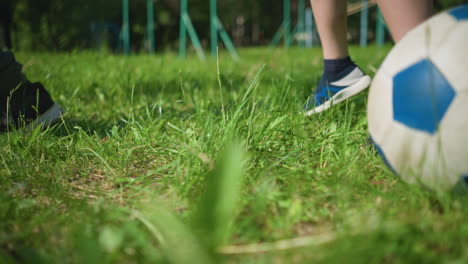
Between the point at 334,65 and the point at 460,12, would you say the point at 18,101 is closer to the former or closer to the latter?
the point at 334,65

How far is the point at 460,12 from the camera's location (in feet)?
3.27

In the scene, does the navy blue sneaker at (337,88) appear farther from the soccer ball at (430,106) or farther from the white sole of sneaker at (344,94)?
the soccer ball at (430,106)

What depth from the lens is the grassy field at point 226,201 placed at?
71cm

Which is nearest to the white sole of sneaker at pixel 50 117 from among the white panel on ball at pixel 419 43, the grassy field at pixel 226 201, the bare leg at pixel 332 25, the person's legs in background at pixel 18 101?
the person's legs in background at pixel 18 101

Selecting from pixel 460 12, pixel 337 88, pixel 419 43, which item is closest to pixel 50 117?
pixel 337 88

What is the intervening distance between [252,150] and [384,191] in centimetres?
46

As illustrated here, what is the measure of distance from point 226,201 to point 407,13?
1252 millimetres

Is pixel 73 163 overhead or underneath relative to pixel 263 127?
underneath

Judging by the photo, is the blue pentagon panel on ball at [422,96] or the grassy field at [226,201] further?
the blue pentagon panel on ball at [422,96]

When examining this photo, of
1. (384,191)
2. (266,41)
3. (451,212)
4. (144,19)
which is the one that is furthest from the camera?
(266,41)

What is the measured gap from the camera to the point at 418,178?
95 cm

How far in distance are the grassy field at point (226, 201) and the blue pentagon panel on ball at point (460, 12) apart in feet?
1.49

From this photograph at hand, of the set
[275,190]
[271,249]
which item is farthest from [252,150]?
[271,249]

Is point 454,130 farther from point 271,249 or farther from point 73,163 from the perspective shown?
point 73,163
